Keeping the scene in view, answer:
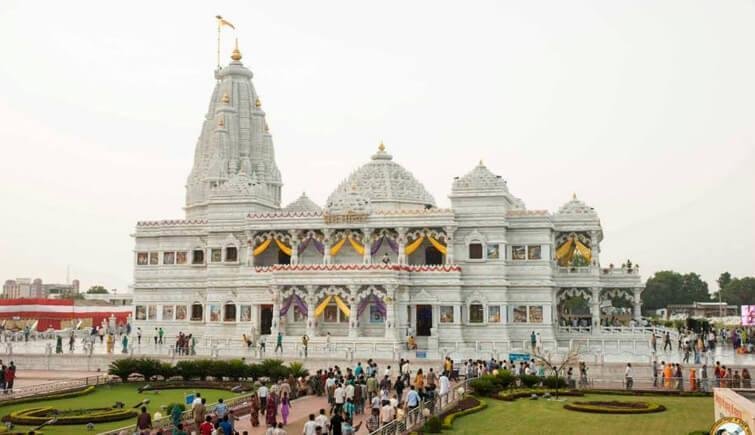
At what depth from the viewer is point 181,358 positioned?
4619cm

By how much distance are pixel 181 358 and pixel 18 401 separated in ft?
47.4

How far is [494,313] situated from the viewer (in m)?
55.2

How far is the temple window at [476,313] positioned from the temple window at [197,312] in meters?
21.2

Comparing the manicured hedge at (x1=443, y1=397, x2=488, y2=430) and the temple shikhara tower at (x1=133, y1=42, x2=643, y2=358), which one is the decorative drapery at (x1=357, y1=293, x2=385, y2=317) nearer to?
the temple shikhara tower at (x1=133, y1=42, x2=643, y2=358)

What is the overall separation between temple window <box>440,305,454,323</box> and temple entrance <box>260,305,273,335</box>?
41.0ft

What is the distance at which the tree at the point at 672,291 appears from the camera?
12794 centimetres

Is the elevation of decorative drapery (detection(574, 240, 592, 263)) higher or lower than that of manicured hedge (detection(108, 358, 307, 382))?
higher

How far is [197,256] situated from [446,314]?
21.4 metres

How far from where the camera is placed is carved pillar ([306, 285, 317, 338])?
54.2m

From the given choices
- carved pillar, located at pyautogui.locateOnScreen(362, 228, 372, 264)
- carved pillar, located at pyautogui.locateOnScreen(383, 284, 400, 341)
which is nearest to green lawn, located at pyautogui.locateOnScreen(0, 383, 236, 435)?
carved pillar, located at pyautogui.locateOnScreen(383, 284, 400, 341)

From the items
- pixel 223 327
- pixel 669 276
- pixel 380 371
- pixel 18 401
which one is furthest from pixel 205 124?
pixel 669 276

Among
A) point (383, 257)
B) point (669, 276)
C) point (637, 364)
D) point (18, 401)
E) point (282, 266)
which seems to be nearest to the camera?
point (18, 401)

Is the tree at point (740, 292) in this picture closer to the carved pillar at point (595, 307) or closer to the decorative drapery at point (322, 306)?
the carved pillar at point (595, 307)

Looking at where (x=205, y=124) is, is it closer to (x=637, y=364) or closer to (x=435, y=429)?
(x=637, y=364)
